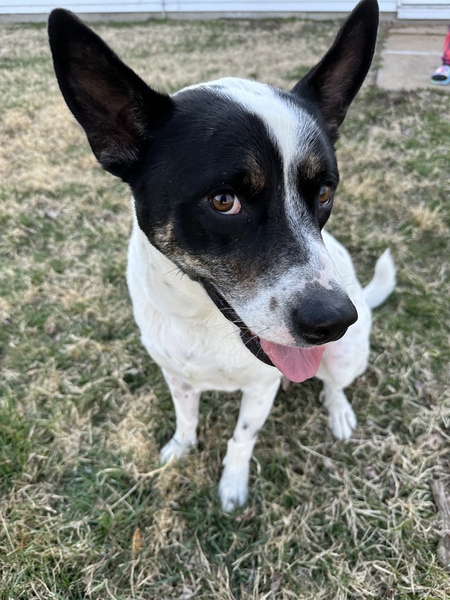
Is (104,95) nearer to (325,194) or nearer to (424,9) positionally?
(325,194)

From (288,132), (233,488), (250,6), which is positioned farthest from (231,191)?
(250,6)

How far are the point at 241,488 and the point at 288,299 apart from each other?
1329 mm

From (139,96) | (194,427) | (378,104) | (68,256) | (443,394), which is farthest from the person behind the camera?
(378,104)

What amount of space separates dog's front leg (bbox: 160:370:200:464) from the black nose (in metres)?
0.98

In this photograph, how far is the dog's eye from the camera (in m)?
1.54

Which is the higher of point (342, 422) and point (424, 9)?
point (424, 9)

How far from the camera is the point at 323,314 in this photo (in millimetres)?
1431

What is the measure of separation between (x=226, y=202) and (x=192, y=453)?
1566 mm

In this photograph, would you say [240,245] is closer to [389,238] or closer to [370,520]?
[370,520]

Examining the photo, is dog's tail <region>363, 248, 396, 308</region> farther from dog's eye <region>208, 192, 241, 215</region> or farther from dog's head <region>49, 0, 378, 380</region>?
dog's eye <region>208, 192, 241, 215</region>

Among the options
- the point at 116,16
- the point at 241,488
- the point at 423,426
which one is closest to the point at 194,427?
the point at 241,488

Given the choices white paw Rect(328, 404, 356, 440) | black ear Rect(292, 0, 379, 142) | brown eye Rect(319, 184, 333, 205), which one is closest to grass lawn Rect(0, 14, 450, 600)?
white paw Rect(328, 404, 356, 440)

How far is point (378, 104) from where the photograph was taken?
6.35 m

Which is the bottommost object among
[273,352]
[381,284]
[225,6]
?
[381,284]
